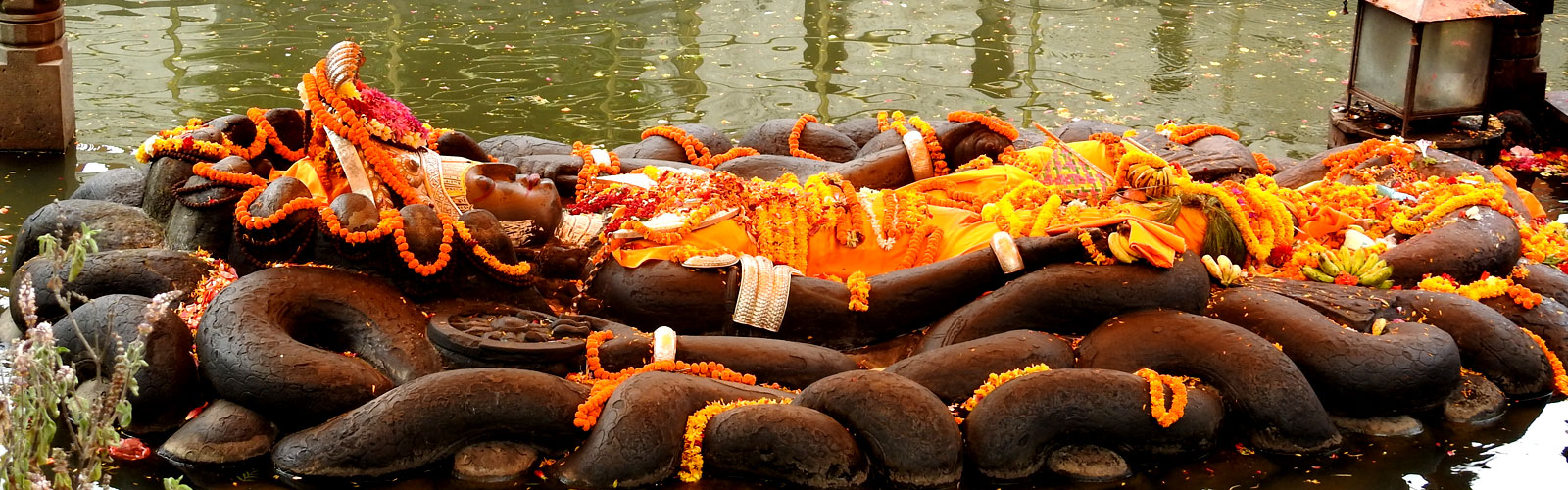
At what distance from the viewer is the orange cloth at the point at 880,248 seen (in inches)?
194

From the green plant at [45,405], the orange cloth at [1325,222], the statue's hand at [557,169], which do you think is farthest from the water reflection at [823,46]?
the green plant at [45,405]

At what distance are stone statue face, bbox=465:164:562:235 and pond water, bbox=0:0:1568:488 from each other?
3001 mm

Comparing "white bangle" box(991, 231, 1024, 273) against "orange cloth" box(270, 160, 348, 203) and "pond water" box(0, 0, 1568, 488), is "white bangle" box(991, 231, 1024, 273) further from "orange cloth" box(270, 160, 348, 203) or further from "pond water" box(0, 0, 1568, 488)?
"pond water" box(0, 0, 1568, 488)

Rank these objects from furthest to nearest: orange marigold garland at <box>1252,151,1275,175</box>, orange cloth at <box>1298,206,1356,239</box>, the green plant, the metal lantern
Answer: the metal lantern → orange marigold garland at <box>1252,151,1275,175</box> → orange cloth at <box>1298,206,1356,239</box> → the green plant

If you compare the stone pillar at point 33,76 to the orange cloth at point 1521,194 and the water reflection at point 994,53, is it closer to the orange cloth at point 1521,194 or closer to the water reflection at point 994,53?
the water reflection at point 994,53

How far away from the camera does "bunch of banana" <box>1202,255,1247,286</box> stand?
510 cm

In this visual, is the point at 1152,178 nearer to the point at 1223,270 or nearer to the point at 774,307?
the point at 1223,270

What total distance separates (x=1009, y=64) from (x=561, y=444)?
6545mm

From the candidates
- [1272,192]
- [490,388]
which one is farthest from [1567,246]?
A: [490,388]

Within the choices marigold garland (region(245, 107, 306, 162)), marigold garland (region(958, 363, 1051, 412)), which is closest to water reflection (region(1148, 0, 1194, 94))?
marigold garland (region(958, 363, 1051, 412))

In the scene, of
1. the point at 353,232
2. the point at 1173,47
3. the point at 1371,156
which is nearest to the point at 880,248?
the point at 353,232

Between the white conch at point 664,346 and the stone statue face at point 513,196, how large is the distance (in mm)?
816

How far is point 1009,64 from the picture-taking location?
33.5 feet

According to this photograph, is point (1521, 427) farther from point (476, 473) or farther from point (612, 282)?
point (476, 473)
